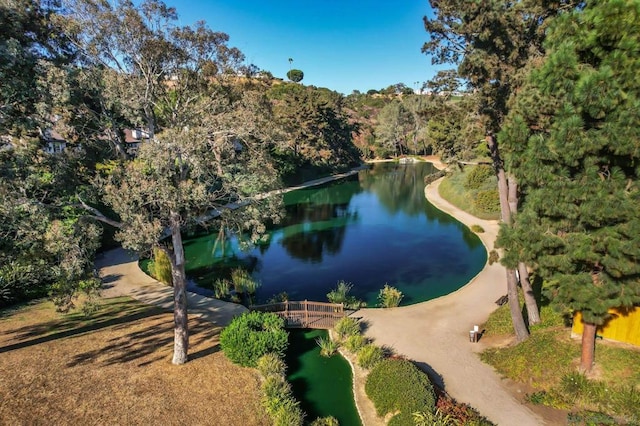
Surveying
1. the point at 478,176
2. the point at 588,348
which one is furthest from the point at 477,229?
the point at 588,348

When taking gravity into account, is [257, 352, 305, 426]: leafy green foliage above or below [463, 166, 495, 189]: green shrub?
below

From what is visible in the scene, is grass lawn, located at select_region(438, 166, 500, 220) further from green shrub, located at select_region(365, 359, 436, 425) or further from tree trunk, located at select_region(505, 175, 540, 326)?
green shrub, located at select_region(365, 359, 436, 425)

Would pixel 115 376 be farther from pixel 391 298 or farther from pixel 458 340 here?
pixel 458 340

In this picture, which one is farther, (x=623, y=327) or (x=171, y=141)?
(x=623, y=327)

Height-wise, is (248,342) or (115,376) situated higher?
(248,342)

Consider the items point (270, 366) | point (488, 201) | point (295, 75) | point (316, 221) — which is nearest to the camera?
point (270, 366)

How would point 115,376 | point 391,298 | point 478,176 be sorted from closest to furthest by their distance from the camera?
point 115,376 → point 391,298 → point 478,176

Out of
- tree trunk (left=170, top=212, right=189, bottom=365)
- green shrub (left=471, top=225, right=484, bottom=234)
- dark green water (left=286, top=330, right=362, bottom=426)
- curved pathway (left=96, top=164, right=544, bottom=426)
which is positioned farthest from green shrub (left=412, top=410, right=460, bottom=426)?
green shrub (left=471, top=225, right=484, bottom=234)
